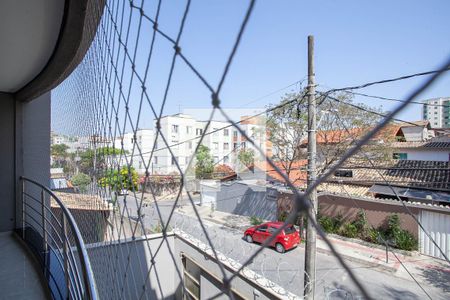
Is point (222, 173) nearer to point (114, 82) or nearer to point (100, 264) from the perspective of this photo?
point (100, 264)

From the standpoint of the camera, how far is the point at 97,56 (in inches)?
47.8

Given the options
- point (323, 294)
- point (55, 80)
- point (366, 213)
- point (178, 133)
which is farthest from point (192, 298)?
point (178, 133)

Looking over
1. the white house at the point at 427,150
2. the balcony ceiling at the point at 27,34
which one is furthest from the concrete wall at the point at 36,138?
the white house at the point at 427,150

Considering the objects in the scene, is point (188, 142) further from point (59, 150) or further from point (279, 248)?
point (59, 150)

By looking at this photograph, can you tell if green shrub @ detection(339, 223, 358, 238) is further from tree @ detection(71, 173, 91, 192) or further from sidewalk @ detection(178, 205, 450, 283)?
tree @ detection(71, 173, 91, 192)

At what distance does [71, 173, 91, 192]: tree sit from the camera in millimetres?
1783

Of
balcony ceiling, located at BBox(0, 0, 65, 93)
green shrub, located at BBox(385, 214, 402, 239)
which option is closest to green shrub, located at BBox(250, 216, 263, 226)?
green shrub, located at BBox(385, 214, 402, 239)

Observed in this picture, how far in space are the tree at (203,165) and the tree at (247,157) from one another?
3.62ft

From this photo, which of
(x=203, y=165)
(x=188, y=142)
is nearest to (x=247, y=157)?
(x=203, y=165)

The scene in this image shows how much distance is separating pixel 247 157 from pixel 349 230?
5561 millimetres

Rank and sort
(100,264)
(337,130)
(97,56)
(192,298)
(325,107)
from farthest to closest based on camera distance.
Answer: (337,130), (325,107), (192,298), (100,264), (97,56)

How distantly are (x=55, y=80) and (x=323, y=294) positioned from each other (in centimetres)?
327

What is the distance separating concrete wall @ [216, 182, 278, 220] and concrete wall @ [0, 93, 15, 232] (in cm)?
520

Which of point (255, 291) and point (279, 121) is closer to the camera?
point (255, 291)
